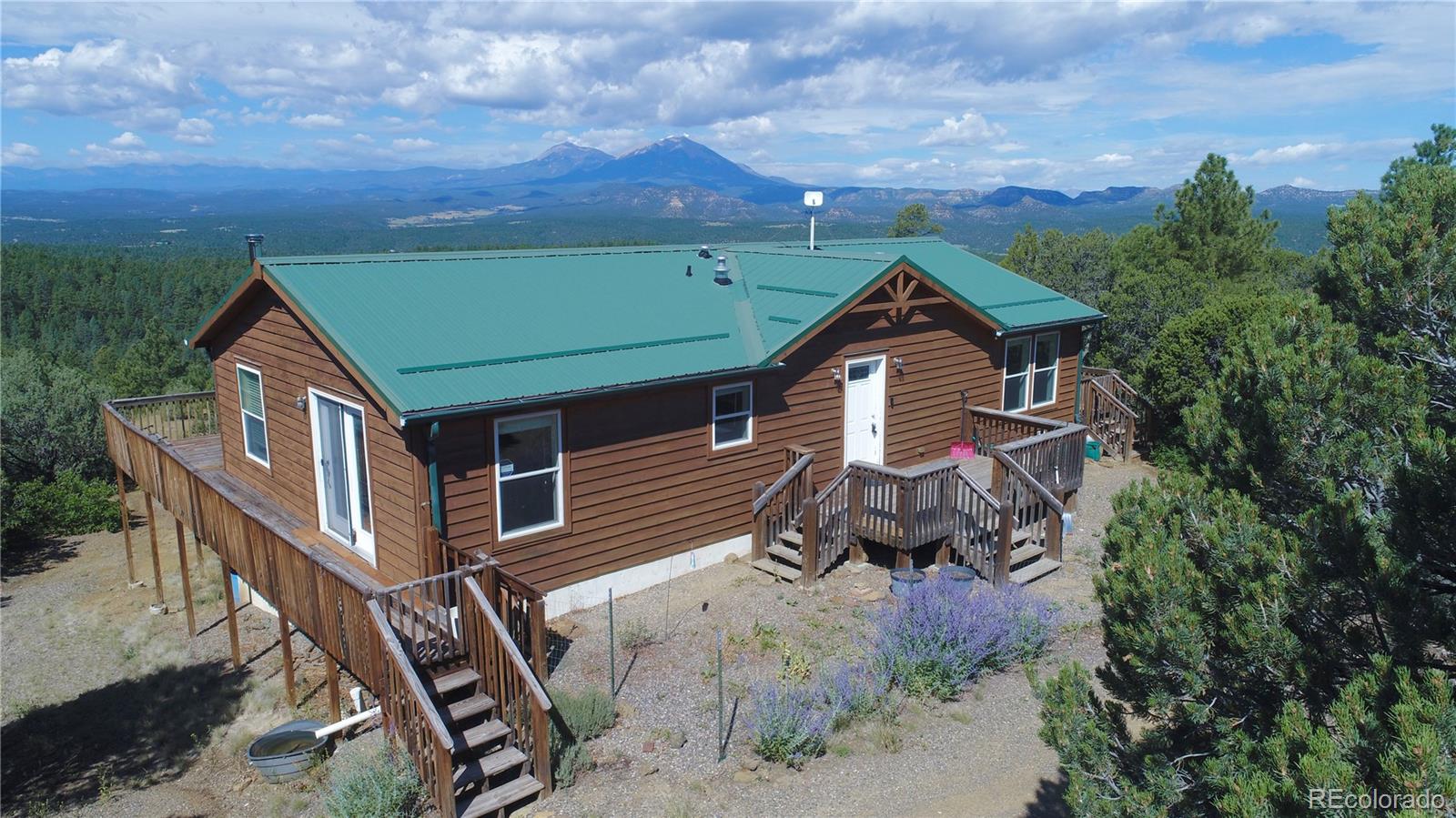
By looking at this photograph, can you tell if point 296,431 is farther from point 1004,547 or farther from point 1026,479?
point 1026,479

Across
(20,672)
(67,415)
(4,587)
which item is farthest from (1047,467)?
(67,415)

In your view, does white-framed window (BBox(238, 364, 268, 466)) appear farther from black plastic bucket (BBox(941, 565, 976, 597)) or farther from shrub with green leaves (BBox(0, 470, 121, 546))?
shrub with green leaves (BBox(0, 470, 121, 546))

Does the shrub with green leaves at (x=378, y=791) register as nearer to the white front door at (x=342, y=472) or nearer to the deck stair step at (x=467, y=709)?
the deck stair step at (x=467, y=709)

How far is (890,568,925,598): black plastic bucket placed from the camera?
11.1 metres

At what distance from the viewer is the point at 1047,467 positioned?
13320 mm

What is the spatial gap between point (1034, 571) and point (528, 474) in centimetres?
656

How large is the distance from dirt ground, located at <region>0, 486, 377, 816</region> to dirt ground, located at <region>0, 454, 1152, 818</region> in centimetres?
3

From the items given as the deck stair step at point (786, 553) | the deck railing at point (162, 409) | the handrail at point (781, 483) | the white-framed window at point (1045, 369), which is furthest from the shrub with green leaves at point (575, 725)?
the white-framed window at point (1045, 369)

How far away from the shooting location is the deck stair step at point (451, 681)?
8341 millimetres

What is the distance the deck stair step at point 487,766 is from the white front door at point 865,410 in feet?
23.2

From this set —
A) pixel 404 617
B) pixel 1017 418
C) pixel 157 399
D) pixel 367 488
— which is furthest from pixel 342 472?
pixel 1017 418

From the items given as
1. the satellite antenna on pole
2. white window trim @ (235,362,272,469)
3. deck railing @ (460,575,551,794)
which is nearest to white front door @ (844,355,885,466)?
the satellite antenna on pole

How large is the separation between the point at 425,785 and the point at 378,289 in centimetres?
596

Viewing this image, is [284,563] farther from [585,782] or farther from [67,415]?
[67,415]
